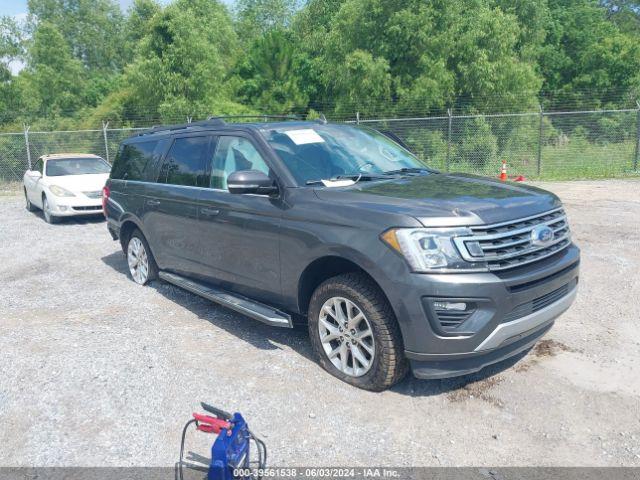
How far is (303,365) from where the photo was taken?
14.1 ft

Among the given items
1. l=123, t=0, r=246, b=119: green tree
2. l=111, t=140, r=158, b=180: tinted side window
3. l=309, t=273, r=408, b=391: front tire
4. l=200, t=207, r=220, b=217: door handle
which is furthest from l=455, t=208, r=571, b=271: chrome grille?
l=123, t=0, r=246, b=119: green tree

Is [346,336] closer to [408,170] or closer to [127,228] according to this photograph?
[408,170]

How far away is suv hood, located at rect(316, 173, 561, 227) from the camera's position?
11.1ft

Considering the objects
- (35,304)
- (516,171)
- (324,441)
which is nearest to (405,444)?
(324,441)

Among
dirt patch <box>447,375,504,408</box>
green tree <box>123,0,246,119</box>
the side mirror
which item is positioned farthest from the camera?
green tree <box>123,0,246,119</box>

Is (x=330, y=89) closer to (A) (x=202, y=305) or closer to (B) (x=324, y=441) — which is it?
(A) (x=202, y=305)

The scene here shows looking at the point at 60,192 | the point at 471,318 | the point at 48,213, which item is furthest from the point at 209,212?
the point at 48,213

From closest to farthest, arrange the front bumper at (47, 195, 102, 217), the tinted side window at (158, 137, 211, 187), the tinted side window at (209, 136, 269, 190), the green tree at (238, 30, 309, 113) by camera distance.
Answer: the tinted side window at (209, 136, 269, 190)
the tinted side window at (158, 137, 211, 187)
the front bumper at (47, 195, 102, 217)
the green tree at (238, 30, 309, 113)

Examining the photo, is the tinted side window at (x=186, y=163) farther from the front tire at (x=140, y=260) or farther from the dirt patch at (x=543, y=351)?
the dirt patch at (x=543, y=351)

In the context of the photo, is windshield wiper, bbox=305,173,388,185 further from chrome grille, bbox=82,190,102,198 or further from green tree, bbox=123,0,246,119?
green tree, bbox=123,0,246,119

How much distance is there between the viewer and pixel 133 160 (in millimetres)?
6543

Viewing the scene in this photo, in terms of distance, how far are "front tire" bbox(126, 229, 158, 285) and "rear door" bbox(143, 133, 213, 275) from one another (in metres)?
0.29

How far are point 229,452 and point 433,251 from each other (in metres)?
1.62

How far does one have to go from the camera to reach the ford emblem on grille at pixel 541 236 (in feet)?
11.8
